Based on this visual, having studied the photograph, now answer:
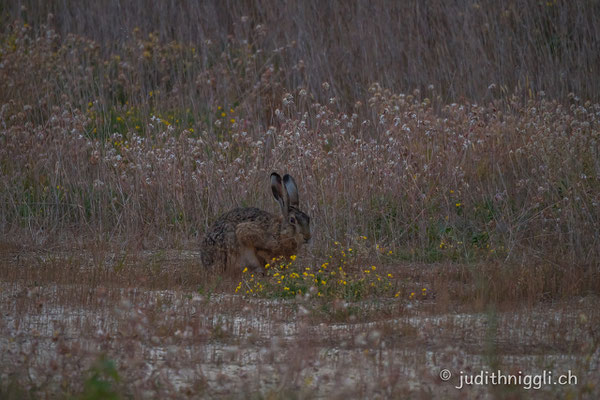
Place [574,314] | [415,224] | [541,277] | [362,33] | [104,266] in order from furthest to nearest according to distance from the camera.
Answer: [362,33], [415,224], [104,266], [541,277], [574,314]

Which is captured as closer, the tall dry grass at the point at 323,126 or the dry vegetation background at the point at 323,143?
the dry vegetation background at the point at 323,143

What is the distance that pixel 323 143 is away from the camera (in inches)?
417

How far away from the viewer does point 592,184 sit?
902cm

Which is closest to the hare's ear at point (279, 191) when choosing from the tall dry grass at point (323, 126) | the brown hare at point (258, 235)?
the brown hare at point (258, 235)

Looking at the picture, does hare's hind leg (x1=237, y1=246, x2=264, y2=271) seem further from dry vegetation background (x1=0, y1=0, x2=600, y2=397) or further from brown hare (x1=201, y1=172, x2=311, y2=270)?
dry vegetation background (x1=0, y1=0, x2=600, y2=397)

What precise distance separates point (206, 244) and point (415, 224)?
2.58 meters

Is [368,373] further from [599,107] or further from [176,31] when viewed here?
[176,31]

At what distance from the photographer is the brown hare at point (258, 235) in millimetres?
8305

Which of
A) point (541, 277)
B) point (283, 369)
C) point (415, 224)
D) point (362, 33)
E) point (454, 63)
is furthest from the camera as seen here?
point (362, 33)

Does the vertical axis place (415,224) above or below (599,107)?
below

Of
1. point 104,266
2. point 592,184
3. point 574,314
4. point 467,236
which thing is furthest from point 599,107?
point 104,266

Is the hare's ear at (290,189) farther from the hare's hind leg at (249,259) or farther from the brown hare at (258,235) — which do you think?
the hare's hind leg at (249,259)

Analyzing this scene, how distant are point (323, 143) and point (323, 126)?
1.58m

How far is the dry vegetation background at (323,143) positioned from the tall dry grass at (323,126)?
0.04 m
